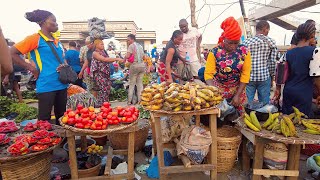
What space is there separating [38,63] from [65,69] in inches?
14.7

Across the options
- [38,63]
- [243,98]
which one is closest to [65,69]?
[38,63]

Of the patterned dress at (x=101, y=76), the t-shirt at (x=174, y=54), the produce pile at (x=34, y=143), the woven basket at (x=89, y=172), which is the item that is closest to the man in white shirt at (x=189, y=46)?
the t-shirt at (x=174, y=54)

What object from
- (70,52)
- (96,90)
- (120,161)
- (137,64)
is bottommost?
(120,161)

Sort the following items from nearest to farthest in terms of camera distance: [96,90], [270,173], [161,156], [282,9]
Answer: [270,173], [161,156], [96,90], [282,9]

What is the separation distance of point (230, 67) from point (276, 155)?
1276 millimetres

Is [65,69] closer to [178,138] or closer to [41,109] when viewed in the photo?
[41,109]

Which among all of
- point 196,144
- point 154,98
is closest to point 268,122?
point 196,144

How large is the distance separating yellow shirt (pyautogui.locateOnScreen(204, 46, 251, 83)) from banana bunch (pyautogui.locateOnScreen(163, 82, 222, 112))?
1.66ft

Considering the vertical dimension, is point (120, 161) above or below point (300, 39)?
below

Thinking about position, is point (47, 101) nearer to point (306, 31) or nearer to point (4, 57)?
point (4, 57)

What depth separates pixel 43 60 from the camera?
10.8ft

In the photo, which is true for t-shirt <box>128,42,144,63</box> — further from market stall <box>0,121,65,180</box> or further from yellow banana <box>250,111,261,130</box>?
yellow banana <box>250,111,261,130</box>

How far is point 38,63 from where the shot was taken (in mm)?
3248

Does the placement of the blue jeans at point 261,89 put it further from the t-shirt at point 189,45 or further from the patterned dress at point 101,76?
the patterned dress at point 101,76
